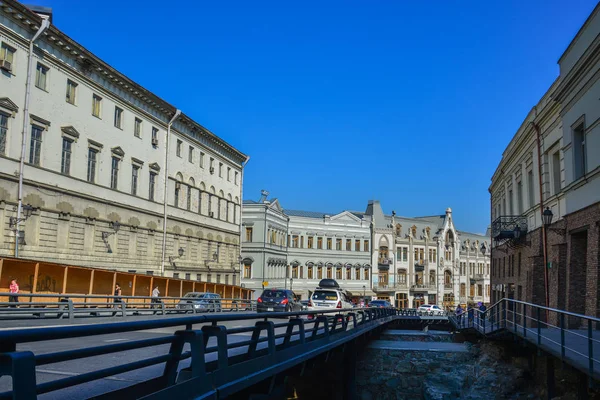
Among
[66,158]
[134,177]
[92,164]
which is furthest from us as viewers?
[134,177]

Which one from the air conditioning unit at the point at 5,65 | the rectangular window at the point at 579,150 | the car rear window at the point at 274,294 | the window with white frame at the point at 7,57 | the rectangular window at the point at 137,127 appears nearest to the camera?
the rectangular window at the point at 579,150

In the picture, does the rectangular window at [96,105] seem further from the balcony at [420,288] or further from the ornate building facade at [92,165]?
the balcony at [420,288]

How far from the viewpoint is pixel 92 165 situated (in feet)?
122

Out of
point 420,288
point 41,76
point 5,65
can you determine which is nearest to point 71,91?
point 41,76

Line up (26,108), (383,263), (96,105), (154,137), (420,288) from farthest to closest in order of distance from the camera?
(420,288) < (383,263) < (154,137) < (96,105) < (26,108)

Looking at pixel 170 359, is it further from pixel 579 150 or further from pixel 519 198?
pixel 519 198

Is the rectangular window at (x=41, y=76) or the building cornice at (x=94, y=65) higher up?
the building cornice at (x=94, y=65)

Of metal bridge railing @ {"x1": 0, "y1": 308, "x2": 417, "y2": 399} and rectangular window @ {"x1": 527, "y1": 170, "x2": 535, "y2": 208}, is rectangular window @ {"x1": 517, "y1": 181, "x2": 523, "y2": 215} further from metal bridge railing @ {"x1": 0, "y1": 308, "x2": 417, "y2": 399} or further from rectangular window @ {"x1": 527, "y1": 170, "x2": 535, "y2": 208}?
metal bridge railing @ {"x1": 0, "y1": 308, "x2": 417, "y2": 399}

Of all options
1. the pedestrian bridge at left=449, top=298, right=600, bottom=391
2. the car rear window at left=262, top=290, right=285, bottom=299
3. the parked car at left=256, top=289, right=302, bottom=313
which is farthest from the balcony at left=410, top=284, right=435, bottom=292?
the pedestrian bridge at left=449, top=298, right=600, bottom=391

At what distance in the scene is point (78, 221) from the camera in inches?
1372

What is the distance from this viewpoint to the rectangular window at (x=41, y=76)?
103ft

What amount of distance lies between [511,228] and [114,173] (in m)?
25.0

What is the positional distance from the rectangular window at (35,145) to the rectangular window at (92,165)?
489cm

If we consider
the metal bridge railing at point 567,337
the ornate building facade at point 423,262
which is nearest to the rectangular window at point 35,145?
the metal bridge railing at point 567,337
